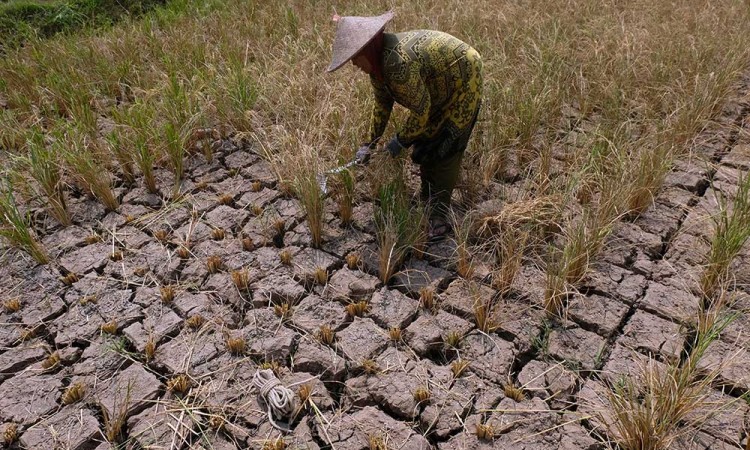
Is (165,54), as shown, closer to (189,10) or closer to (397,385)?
(189,10)

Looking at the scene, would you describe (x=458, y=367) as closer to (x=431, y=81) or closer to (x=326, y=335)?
(x=326, y=335)

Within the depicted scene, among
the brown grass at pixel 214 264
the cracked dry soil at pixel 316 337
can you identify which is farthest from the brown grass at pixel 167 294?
the brown grass at pixel 214 264

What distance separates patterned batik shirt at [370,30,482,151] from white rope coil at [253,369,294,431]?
1.40 m

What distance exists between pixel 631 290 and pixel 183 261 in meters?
2.25

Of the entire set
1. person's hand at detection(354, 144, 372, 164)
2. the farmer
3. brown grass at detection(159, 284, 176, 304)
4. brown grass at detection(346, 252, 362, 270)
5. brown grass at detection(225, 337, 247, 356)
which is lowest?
brown grass at detection(225, 337, 247, 356)

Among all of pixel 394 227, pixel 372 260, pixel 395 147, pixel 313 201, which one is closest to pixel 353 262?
pixel 372 260

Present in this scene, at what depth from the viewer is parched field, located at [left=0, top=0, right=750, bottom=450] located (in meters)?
2.26

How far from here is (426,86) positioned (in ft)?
9.67

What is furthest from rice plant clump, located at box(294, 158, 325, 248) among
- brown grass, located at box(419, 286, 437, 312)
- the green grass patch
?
the green grass patch

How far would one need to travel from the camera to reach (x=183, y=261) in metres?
3.02

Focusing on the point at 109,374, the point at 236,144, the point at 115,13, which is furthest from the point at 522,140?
the point at 115,13

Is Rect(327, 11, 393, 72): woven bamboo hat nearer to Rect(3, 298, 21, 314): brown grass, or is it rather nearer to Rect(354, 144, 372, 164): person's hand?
Rect(354, 144, 372, 164): person's hand

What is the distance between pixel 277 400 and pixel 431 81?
173cm

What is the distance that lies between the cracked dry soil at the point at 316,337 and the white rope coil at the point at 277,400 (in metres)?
0.04
